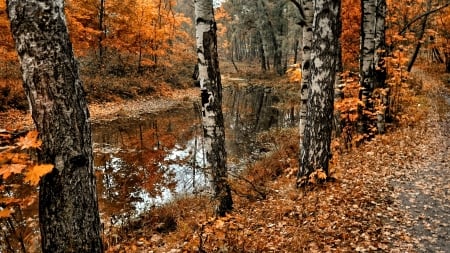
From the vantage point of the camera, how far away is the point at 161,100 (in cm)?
2855

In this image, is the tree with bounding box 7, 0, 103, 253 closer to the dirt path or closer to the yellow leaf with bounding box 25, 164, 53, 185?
the yellow leaf with bounding box 25, 164, 53, 185

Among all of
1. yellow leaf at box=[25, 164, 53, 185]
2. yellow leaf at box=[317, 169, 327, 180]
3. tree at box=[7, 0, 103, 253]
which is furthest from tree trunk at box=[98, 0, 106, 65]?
yellow leaf at box=[25, 164, 53, 185]

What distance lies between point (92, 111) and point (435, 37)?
1149 inches

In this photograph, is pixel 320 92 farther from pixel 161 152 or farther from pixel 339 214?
pixel 161 152

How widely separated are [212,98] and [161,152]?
29.1ft

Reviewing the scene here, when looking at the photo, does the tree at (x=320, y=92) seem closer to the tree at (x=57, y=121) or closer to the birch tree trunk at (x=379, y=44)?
the tree at (x=57, y=121)

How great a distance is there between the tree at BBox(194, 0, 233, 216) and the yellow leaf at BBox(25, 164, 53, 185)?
3828 millimetres

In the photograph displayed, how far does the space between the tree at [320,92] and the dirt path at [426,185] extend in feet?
5.66

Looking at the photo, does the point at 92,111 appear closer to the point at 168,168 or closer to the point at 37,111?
the point at 168,168

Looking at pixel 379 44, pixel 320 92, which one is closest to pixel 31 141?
pixel 320 92

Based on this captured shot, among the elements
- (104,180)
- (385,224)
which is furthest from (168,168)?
(385,224)

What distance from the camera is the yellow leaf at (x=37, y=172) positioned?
8.77 ft

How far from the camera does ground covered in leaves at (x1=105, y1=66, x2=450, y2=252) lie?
5.17 metres

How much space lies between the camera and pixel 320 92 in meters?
6.91
